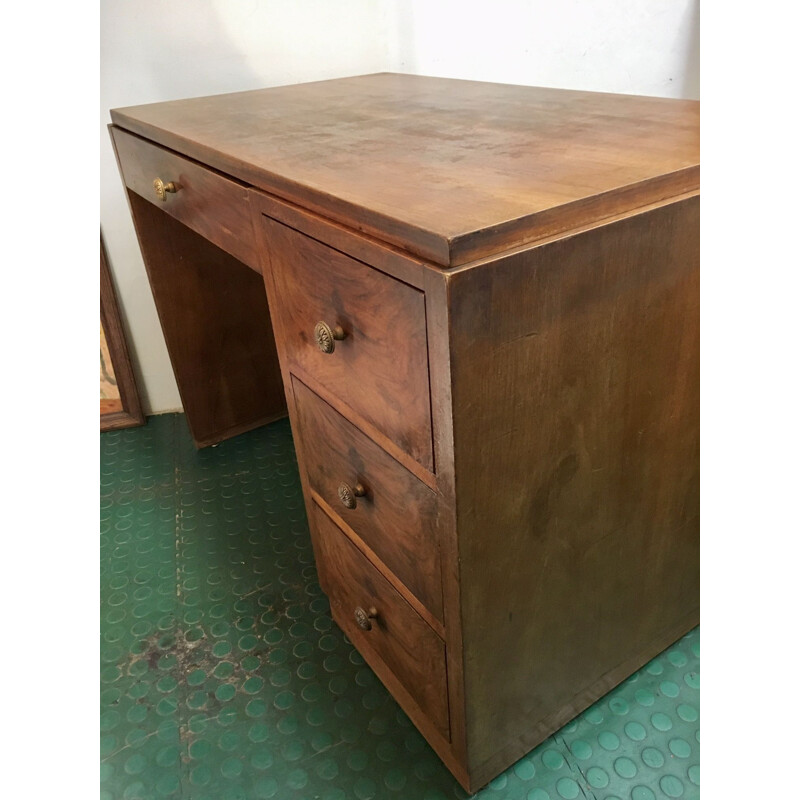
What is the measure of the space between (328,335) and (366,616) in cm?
44

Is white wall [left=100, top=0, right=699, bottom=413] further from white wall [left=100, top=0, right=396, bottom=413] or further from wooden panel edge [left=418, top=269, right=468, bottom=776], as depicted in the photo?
wooden panel edge [left=418, top=269, right=468, bottom=776]

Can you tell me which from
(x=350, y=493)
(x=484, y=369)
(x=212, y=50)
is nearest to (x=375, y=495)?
(x=350, y=493)

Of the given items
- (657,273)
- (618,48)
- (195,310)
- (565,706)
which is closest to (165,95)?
(195,310)

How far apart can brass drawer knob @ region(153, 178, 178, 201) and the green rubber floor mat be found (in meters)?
0.68

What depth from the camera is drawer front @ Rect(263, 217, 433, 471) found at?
661 millimetres

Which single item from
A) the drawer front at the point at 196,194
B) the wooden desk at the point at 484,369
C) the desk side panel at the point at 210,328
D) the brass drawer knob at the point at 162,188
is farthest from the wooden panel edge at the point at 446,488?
the desk side panel at the point at 210,328

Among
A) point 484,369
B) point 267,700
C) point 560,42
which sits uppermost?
point 560,42

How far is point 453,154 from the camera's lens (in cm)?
81

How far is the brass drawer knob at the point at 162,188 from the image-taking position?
1141 millimetres

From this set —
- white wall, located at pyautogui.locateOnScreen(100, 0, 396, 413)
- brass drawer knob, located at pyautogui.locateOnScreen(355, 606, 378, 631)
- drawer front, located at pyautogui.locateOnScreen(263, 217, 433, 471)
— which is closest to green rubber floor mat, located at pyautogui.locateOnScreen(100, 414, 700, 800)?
brass drawer knob, located at pyautogui.locateOnScreen(355, 606, 378, 631)

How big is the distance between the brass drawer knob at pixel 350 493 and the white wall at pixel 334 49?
2.67 feet

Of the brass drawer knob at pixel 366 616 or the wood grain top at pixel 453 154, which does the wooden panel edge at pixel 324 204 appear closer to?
the wood grain top at pixel 453 154

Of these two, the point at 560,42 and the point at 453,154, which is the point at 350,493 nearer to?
the point at 453,154

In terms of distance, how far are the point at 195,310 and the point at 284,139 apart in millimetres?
745
